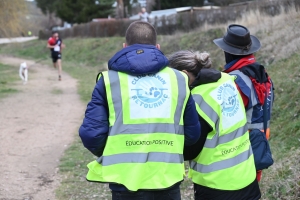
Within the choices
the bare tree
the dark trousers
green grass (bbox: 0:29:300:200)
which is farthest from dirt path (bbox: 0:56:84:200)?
the bare tree

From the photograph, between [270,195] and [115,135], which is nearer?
[115,135]

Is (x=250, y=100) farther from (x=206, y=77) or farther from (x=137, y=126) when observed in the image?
(x=137, y=126)

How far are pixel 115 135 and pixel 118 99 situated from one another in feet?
0.70

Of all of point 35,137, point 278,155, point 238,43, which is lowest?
point 35,137

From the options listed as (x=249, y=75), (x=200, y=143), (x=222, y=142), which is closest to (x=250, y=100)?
(x=249, y=75)

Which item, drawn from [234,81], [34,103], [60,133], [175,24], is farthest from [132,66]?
[175,24]

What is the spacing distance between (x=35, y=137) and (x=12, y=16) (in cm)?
1458

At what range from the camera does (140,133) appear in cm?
301

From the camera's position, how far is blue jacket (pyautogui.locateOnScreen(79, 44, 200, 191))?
302cm

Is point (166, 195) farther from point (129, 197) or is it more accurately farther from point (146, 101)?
point (146, 101)

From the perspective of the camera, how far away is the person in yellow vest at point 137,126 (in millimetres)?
3014

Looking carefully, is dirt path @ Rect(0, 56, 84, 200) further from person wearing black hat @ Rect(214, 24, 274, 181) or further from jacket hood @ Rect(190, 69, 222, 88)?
jacket hood @ Rect(190, 69, 222, 88)

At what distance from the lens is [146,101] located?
9.99 ft

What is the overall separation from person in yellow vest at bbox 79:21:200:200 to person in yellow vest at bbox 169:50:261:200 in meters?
0.33
